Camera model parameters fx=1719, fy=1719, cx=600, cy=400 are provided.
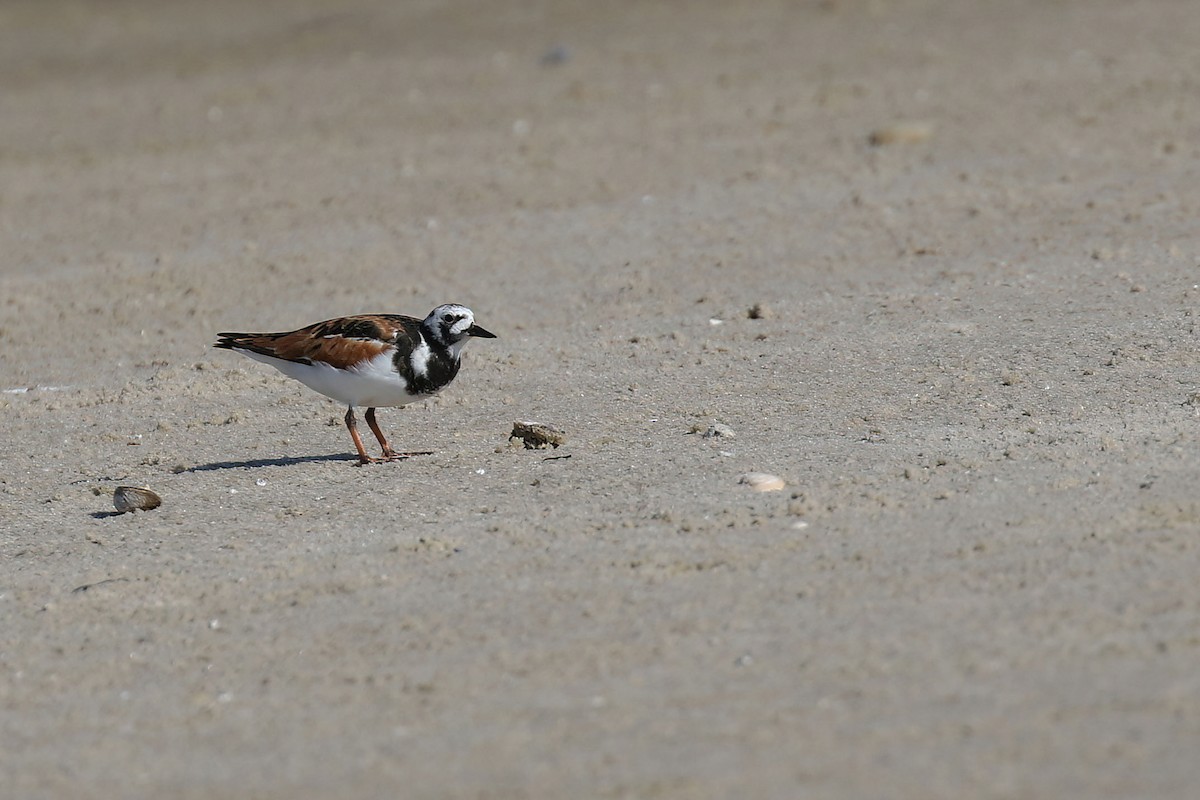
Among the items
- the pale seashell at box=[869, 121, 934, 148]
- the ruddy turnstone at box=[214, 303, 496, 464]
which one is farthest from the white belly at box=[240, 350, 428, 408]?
Answer: the pale seashell at box=[869, 121, 934, 148]

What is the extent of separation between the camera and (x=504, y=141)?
52.3 ft

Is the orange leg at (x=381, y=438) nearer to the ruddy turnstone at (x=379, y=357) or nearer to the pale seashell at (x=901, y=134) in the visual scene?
the ruddy turnstone at (x=379, y=357)

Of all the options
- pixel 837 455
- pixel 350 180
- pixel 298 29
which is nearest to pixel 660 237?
pixel 350 180

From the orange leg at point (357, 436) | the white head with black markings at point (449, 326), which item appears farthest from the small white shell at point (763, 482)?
the orange leg at point (357, 436)

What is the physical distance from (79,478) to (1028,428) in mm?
4477

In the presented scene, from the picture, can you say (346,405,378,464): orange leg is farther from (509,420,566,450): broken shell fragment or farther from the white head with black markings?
(509,420,566,450): broken shell fragment

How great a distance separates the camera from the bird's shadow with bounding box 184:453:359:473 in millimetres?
8258

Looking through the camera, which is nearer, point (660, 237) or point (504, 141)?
point (660, 237)

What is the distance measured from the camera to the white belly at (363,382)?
800 centimetres

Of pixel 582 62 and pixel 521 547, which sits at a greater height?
pixel 582 62

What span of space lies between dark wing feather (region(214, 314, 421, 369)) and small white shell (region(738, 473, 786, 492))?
5.90 feet

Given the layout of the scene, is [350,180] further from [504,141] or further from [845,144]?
[845,144]

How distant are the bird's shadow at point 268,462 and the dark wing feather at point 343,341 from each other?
0.49m

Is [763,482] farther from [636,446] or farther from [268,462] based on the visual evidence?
[268,462]
